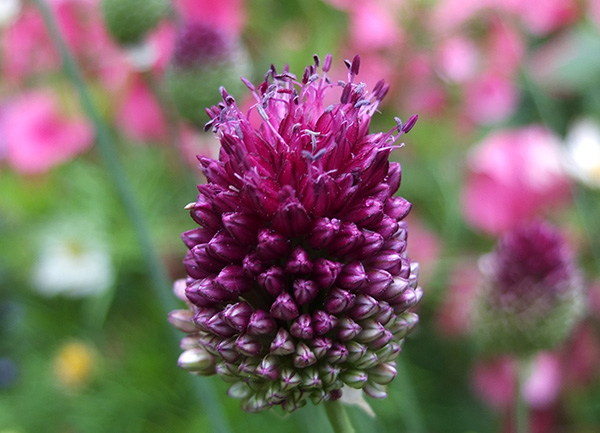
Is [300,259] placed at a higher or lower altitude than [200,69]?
lower

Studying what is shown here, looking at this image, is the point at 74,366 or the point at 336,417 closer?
the point at 336,417

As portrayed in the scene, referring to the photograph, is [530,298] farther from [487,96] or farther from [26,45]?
[26,45]

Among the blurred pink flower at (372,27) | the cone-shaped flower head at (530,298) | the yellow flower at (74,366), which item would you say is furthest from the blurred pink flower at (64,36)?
the cone-shaped flower head at (530,298)

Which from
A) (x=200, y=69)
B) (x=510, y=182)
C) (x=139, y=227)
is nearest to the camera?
(x=139, y=227)

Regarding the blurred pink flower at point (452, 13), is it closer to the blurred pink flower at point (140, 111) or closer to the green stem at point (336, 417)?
the blurred pink flower at point (140, 111)

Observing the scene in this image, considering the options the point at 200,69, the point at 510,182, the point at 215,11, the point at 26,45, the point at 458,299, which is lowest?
the point at 458,299

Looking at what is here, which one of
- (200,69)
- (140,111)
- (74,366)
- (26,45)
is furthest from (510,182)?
(26,45)

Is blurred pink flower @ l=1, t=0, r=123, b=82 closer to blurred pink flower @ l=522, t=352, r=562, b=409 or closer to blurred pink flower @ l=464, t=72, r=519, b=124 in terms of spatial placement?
blurred pink flower @ l=464, t=72, r=519, b=124
